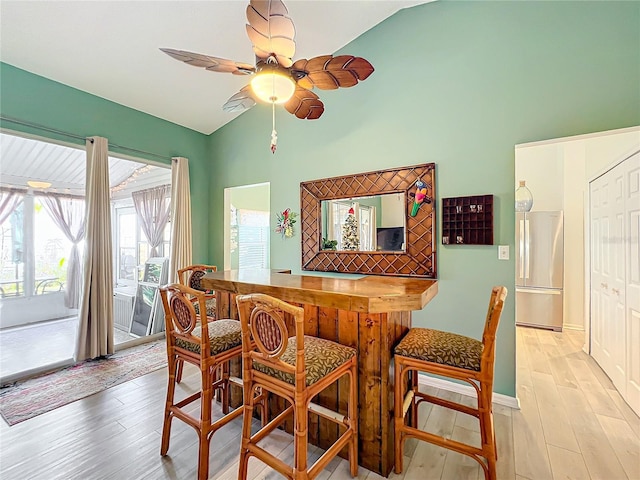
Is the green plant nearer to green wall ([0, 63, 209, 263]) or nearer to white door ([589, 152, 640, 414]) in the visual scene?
green wall ([0, 63, 209, 263])

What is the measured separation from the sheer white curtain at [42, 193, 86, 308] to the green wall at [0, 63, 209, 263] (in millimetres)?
724

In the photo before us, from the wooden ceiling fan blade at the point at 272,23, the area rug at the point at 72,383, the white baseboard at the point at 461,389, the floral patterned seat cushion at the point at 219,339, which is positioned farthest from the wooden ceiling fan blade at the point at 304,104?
the area rug at the point at 72,383

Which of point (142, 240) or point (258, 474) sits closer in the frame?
point (258, 474)

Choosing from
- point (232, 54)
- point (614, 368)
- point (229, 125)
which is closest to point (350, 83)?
point (232, 54)

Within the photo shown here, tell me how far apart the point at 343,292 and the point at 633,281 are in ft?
8.30

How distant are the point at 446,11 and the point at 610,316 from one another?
3.27 meters

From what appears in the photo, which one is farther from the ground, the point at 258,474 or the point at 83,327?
the point at 83,327

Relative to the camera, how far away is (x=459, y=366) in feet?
5.07

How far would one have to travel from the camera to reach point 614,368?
8.73ft

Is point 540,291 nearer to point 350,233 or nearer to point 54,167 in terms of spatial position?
point 350,233

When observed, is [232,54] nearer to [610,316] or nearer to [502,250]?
[502,250]

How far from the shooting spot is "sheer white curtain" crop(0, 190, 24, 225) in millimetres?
3059

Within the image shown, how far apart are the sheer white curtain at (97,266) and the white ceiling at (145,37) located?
0.73 m

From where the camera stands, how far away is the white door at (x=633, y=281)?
7.36 feet
